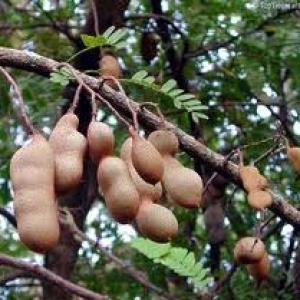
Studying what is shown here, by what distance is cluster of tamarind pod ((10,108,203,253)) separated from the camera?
1331 millimetres

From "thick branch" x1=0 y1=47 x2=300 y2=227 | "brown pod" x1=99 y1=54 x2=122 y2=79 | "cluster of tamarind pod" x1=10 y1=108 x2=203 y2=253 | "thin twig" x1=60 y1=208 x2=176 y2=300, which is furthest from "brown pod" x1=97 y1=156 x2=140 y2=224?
"thin twig" x1=60 y1=208 x2=176 y2=300

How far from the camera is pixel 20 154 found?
4.67ft

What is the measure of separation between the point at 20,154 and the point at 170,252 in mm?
1019

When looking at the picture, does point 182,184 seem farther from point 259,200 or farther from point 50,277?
point 50,277

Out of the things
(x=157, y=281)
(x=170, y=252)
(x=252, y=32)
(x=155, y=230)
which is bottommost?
(x=157, y=281)

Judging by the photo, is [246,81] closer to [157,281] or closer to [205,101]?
[205,101]

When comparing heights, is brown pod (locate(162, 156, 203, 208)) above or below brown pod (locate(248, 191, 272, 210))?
Answer: above

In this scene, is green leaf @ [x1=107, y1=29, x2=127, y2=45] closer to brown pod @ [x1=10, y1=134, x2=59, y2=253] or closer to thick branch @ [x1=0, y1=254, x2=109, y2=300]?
brown pod @ [x1=10, y1=134, x2=59, y2=253]

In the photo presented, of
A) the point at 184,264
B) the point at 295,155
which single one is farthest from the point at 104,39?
the point at 184,264

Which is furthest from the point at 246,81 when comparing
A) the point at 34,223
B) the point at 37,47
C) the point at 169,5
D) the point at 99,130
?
the point at 34,223

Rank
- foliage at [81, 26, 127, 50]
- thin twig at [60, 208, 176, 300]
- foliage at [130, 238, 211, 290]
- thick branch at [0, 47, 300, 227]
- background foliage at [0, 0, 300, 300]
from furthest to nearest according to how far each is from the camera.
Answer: background foliage at [0, 0, 300, 300] → thin twig at [60, 208, 176, 300] → foliage at [130, 238, 211, 290] → foliage at [81, 26, 127, 50] → thick branch at [0, 47, 300, 227]

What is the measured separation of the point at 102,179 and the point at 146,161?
70mm

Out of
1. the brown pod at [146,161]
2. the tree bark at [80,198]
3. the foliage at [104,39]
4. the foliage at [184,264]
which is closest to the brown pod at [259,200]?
the brown pod at [146,161]

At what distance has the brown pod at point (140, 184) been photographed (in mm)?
1531
